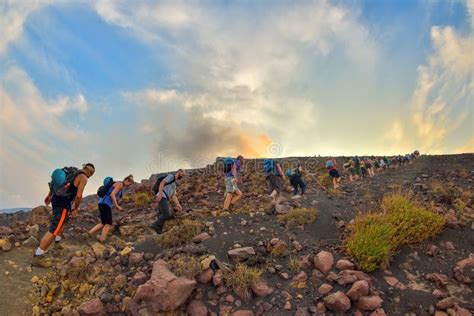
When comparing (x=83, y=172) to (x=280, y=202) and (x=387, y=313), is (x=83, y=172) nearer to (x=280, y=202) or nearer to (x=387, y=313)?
(x=280, y=202)

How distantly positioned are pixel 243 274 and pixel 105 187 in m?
4.84

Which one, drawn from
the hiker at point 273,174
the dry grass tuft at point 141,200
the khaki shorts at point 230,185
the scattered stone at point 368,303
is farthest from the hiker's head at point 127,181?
the scattered stone at point 368,303

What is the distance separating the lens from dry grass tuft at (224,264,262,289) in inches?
225

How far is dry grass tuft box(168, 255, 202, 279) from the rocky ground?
18 millimetres

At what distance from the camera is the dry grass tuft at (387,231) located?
6320 mm

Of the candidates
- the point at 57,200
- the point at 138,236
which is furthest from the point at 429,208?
the point at 57,200

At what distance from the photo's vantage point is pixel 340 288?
18.8ft

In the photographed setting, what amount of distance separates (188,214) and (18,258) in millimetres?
4504

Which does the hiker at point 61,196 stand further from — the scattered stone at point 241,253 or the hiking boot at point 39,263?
the scattered stone at point 241,253

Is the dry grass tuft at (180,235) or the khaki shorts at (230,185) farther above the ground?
the khaki shorts at (230,185)

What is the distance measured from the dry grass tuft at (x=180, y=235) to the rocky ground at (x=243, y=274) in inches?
1.0

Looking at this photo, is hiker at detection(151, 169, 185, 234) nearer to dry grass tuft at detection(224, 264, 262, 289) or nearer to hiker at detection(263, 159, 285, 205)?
dry grass tuft at detection(224, 264, 262, 289)

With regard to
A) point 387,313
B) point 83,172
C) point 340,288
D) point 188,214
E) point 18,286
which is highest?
point 83,172

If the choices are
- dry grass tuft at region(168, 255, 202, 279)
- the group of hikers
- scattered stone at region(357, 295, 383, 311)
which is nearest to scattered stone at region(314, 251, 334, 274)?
scattered stone at region(357, 295, 383, 311)
